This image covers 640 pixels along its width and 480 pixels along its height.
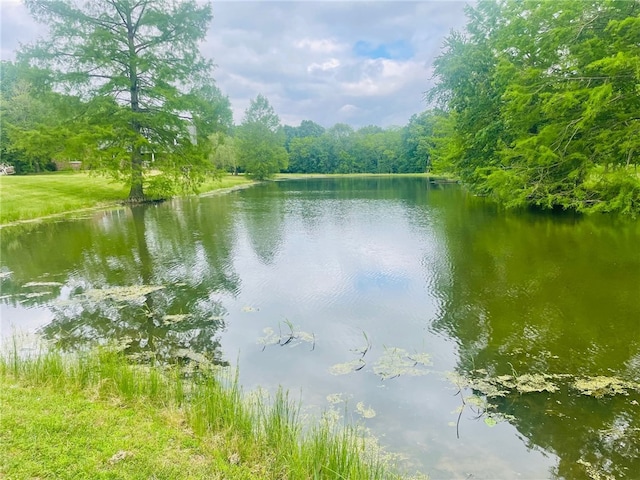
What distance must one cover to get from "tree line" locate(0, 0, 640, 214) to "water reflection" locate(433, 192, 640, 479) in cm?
280

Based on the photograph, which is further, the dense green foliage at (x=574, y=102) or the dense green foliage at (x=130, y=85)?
the dense green foliage at (x=130, y=85)

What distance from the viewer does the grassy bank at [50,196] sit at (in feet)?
57.5

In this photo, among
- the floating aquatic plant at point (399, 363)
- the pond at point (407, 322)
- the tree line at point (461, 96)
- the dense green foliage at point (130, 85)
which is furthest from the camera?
the dense green foliage at point (130, 85)

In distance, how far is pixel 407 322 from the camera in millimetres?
6957

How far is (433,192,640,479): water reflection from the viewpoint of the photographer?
12.8 feet

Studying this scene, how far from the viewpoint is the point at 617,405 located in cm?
436

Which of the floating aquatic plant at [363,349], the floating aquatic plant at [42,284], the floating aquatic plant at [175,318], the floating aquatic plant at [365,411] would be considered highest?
the floating aquatic plant at [42,284]

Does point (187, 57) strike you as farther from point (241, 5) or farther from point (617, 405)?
point (617, 405)

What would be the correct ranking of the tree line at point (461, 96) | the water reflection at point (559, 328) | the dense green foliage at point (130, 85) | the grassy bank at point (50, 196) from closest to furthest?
the water reflection at point (559, 328) < the tree line at point (461, 96) < the grassy bank at point (50, 196) < the dense green foliage at point (130, 85)

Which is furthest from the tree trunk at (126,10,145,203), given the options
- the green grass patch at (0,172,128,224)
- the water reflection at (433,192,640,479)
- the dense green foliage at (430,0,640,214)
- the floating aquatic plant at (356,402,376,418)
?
the floating aquatic plant at (356,402,376,418)

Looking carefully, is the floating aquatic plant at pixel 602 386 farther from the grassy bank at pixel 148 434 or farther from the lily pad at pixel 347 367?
the grassy bank at pixel 148 434

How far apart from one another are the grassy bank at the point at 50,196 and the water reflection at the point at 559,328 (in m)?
18.6

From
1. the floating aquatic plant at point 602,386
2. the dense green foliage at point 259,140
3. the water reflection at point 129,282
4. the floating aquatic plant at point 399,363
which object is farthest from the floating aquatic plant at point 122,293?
the dense green foliage at point 259,140

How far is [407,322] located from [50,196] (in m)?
22.0
